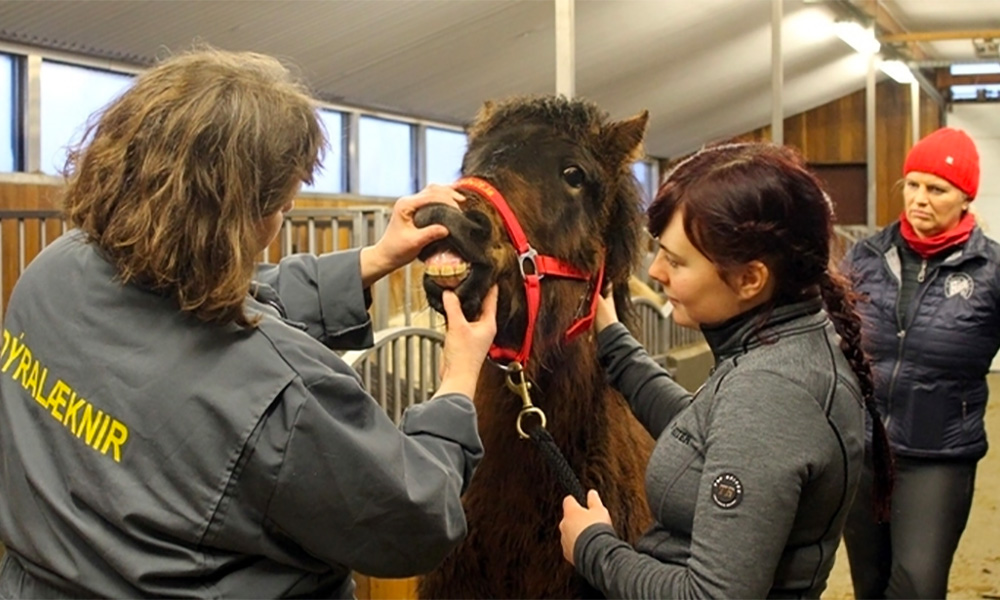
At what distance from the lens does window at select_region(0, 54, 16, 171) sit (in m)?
3.88

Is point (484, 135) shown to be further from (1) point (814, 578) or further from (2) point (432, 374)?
(2) point (432, 374)

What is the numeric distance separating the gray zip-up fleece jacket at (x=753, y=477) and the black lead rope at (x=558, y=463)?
0.22 m

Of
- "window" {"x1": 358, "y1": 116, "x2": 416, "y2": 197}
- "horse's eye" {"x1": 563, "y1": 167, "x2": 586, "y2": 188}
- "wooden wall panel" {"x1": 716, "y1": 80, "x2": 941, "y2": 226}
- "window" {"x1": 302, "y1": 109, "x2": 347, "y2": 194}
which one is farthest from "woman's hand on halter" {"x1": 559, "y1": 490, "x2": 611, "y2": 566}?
"window" {"x1": 358, "y1": 116, "x2": 416, "y2": 197}

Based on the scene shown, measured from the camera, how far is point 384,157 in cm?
647

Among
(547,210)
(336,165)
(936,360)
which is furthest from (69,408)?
(336,165)

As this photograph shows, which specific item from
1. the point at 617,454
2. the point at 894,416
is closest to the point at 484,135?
the point at 617,454

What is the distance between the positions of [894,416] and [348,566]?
1.81 meters

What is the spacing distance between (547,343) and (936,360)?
121 centimetres

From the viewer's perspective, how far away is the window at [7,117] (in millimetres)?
3883

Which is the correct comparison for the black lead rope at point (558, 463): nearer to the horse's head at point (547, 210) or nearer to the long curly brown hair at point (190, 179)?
the horse's head at point (547, 210)

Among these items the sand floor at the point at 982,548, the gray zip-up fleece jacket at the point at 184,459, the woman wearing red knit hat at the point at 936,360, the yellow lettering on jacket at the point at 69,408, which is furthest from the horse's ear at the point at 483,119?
the sand floor at the point at 982,548

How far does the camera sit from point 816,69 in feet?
13.7

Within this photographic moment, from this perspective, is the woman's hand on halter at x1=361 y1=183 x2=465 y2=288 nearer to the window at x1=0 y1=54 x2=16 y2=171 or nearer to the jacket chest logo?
the jacket chest logo

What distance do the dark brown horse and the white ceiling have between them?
1.52 meters
